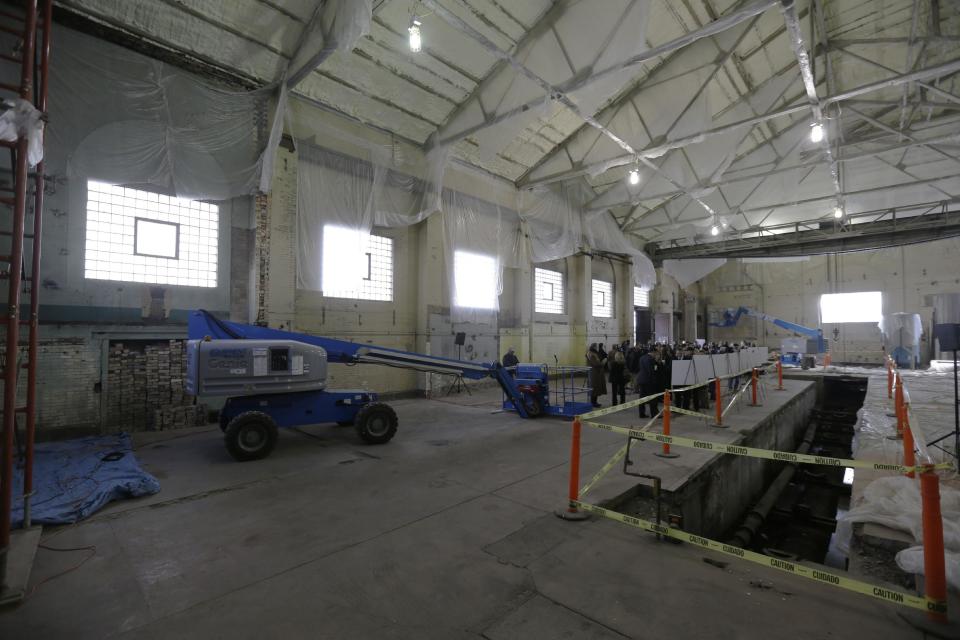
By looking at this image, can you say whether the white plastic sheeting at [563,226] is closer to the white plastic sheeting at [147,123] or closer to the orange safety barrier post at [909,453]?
the white plastic sheeting at [147,123]

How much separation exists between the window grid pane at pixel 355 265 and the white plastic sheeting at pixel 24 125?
290 inches

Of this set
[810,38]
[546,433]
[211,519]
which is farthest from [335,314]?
[810,38]

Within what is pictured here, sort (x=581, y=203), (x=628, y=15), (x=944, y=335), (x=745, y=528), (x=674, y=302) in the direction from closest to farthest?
(x=944, y=335), (x=745, y=528), (x=628, y=15), (x=581, y=203), (x=674, y=302)

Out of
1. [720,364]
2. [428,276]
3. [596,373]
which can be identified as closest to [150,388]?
[428,276]

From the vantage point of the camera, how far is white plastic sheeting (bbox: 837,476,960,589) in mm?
3125

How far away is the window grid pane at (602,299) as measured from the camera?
20.4 metres

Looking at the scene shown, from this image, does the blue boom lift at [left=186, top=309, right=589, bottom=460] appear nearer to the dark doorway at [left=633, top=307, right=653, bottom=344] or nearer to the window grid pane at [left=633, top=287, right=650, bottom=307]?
the dark doorway at [left=633, top=307, right=653, bottom=344]

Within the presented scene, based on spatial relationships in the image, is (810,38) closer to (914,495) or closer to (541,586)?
(914,495)

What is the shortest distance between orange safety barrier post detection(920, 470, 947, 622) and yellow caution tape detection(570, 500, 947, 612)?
0.02 metres

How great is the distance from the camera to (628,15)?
8719mm

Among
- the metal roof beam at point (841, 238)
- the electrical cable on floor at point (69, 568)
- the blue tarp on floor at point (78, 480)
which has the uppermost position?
the metal roof beam at point (841, 238)

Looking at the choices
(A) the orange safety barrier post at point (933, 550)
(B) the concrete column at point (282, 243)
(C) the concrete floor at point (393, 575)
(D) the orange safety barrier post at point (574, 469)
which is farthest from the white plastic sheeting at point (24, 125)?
(B) the concrete column at point (282, 243)

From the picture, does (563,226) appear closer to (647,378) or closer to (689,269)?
(647,378)

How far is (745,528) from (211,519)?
23.2 feet
